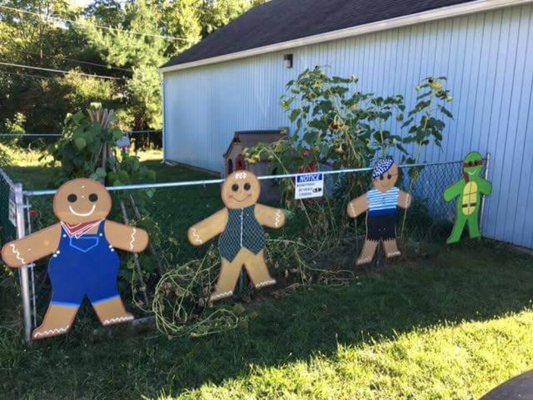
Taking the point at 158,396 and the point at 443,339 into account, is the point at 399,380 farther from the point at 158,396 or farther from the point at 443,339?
the point at 158,396

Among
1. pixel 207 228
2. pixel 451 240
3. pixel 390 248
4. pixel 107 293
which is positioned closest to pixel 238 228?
pixel 207 228

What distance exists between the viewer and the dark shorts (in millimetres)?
4953

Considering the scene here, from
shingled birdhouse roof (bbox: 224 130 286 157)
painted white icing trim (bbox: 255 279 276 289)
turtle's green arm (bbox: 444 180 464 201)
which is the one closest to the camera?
painted white icing trim (bbox: 255 279 276 289)

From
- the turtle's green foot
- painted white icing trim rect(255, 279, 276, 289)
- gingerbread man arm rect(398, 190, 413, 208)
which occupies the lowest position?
painted white icing trim rect(255, 279, 276, 289)

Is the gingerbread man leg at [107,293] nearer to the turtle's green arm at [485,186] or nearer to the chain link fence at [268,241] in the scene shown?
the chain link fence at [268,241]

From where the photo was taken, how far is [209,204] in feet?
27.0

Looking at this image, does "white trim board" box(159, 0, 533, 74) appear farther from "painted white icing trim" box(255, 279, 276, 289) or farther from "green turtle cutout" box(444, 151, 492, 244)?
"painted white icing trim" box(255, 279, 276, 289)

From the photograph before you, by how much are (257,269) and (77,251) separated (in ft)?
5.00

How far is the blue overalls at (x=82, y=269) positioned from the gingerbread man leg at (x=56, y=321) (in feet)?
0.11

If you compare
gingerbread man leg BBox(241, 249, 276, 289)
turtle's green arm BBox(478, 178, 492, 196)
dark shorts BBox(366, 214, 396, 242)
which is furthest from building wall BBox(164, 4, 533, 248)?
gingerbread man leg BBox(241, 249, 276, 289)

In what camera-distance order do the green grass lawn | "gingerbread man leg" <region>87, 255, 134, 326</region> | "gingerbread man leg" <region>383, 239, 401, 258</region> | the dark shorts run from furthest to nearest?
"gingerbread man leg" <region>383, 239, 401, 258</region> → the dark shorts → "gingerbread man leg" <region>87, 255, 134, 326</region> → the green grass lawn

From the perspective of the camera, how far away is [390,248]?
16.9ft

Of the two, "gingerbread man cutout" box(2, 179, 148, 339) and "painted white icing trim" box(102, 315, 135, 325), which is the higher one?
"gingerbread man cutout" box(2, 179, 148, 339)

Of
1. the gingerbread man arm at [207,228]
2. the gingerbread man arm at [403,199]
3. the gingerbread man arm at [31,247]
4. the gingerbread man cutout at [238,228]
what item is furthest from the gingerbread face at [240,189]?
the gingerbread man arm at [403,199]
